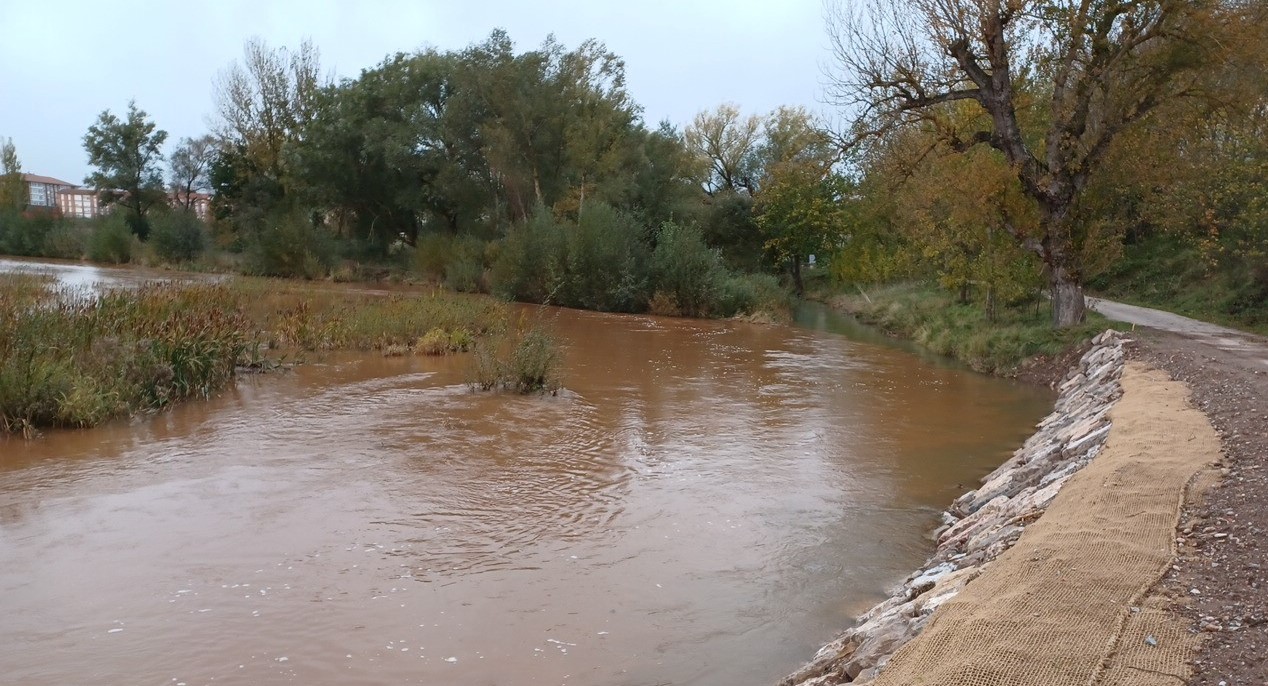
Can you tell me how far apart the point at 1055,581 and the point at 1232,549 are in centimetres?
118

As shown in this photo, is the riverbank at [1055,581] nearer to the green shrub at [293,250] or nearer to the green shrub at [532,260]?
the green shrub at [532,260]

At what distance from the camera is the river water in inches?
235

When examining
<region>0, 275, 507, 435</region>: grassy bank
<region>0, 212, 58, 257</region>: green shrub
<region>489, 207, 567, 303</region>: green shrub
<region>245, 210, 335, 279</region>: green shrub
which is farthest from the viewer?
<region>0, 212, 58, 257</region>: green shrub

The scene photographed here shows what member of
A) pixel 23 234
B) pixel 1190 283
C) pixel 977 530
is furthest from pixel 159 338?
pixel 23 234

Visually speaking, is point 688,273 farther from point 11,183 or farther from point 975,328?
point 11,183

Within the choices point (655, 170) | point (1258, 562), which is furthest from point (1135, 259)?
point (1258, 562)

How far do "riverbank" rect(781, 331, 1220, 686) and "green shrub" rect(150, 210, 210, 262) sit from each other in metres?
43.2

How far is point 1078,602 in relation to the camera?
4.47m

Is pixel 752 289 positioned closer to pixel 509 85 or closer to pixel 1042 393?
pixel 509 85

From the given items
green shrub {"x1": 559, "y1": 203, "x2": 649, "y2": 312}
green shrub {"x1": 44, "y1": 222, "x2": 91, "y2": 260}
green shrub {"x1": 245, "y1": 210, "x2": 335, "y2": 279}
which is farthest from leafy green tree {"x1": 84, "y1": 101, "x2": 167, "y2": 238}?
green shrub {"x1": 559, "y1": 203, "x2": 649, "y2": 312}

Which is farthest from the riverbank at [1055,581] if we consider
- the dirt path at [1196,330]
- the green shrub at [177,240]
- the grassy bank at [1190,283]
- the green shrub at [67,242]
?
the green shrub at [67,242]

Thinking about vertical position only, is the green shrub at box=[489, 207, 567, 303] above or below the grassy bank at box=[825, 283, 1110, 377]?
above

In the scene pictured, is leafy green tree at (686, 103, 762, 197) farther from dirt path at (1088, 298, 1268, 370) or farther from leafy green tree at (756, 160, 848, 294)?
dirt path at (1088, 298, 1268, 370)

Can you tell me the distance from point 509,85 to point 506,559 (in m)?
30.2
